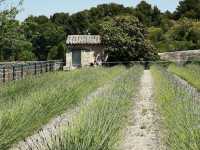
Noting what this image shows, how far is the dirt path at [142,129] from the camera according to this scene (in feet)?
33.9

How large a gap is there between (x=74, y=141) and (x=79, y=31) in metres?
85.8

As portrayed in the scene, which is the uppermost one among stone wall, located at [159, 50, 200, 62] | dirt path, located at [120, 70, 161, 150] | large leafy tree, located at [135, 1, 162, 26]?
large leafy tree, located at [135, 1, 162, 26]

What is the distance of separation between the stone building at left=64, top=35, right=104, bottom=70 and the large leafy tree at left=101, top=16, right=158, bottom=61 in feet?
3.26

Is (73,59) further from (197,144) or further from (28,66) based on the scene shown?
(197,144)

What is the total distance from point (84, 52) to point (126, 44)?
4.04 m

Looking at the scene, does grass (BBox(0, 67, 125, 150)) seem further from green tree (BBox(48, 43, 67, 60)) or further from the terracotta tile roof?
green tree (BBox(48, 43, 67, 60))

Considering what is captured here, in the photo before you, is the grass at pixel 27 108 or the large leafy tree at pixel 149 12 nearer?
the grass at pixel 27 108

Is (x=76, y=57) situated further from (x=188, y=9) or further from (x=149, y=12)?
(x=149, y=12)

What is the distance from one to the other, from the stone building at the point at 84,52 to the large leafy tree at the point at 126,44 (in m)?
0.99

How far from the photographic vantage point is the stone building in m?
A: 50.7

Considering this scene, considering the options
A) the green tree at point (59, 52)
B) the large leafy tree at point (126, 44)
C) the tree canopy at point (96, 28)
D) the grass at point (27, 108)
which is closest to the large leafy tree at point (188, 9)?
the tree canopy at point (96, 28)

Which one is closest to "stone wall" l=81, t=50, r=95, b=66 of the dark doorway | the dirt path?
the dark doorway

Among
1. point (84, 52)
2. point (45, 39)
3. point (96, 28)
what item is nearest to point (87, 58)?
point (84, 52)

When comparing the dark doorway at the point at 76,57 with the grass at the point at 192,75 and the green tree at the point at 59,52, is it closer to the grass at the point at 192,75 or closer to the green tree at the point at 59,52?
the green tree at the point at 59,52
